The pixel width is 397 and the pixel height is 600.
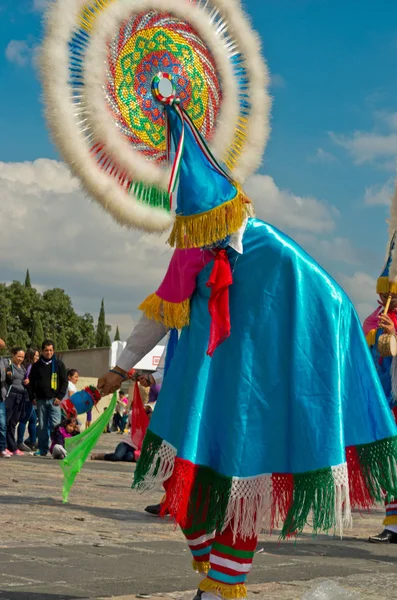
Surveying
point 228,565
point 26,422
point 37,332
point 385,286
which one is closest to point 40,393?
point 26,422

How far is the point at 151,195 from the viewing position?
13.3 feet

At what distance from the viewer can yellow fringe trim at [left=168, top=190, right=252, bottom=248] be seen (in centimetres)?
375

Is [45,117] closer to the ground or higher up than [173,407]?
higher up

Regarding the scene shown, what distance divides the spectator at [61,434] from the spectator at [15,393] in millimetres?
667

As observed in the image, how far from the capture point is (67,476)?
498cm

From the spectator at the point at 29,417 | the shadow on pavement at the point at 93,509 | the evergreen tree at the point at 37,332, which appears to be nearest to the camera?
the shadow on pavement at the point at 93,509

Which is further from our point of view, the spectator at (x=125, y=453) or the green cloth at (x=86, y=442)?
the spectator at (x=125, y=453)

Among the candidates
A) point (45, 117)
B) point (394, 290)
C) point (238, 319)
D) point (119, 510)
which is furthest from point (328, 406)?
point (119, 510)

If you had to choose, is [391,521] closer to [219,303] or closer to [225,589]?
[225,589]

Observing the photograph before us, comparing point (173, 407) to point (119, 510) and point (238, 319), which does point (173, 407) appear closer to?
point (238, 319)

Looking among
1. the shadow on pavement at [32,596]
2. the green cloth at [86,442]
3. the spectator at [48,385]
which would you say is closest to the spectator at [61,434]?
the spectator at [48,385]

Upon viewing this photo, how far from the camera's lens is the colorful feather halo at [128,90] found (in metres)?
3.96

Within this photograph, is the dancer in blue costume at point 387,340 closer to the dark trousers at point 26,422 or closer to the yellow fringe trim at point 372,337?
the yellow fringe trim at point 372,337

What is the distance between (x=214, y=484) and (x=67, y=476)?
1.63 m
